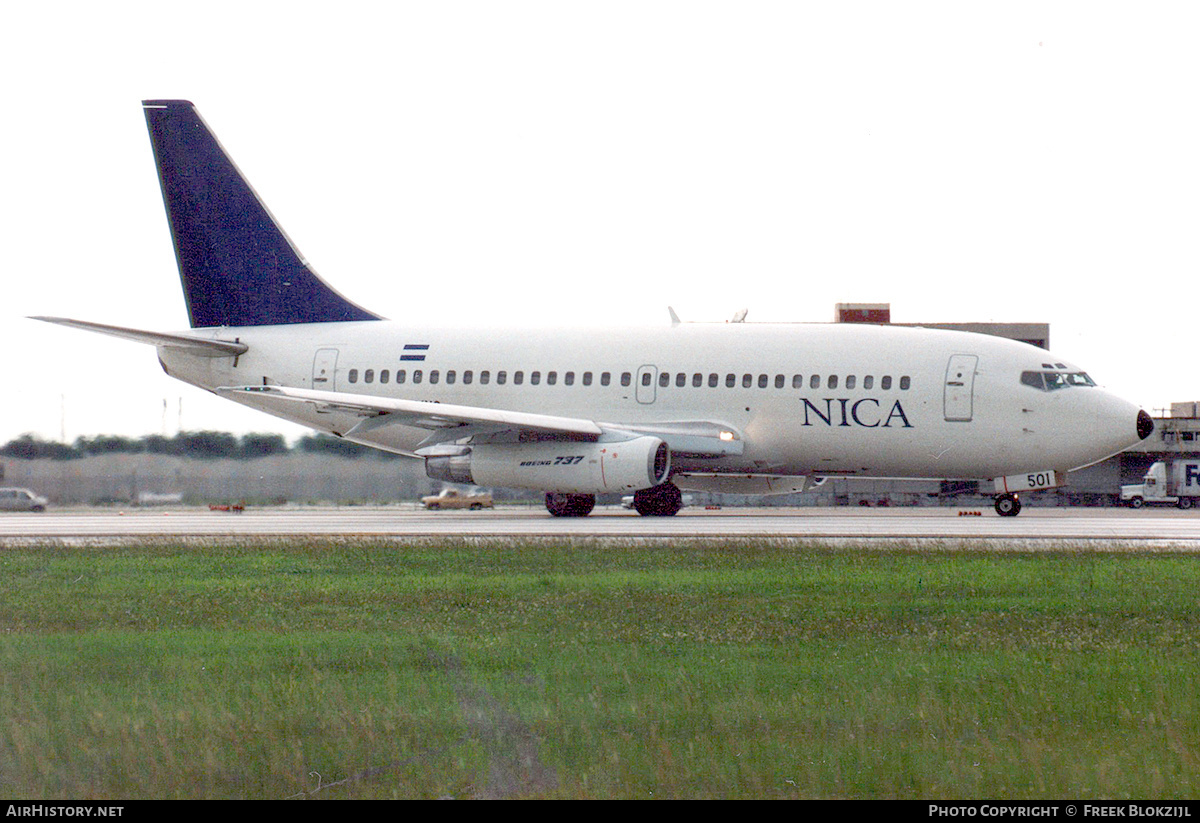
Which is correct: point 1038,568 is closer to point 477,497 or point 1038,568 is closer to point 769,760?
point 769,760

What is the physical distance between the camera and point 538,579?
13461 millimetres

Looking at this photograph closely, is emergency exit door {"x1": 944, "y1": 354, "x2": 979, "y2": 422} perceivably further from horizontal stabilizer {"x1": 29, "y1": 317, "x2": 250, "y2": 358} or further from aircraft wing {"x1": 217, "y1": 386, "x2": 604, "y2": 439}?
horizontal stabilizer {"x1": 29, "y1": 317, "x2": 250, "y2": 358}

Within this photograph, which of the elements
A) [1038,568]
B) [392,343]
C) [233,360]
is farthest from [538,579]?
[233,360]

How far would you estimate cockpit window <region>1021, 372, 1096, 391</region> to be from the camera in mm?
27078

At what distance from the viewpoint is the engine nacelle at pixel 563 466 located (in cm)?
2650

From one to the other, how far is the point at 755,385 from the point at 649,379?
7.58 ft

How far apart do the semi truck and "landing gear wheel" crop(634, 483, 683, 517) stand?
3284 centimetres

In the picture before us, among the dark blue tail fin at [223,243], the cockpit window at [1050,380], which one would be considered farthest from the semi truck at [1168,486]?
the dark blue tail fin at [223,243]

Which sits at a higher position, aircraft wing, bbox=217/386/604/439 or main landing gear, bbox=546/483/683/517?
aircraft wing, bbox=217/386/604/439

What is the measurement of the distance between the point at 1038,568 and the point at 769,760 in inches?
370

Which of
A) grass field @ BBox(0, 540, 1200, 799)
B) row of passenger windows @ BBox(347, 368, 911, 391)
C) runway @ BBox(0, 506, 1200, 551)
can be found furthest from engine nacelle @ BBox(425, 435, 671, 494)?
grass field @ BBox(0, 540, 1200, 799)

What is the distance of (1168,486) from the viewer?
56.0 metres

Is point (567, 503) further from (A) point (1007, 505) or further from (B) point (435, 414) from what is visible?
(A) point (1007, 505)

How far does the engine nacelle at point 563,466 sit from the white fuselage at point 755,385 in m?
2.32
